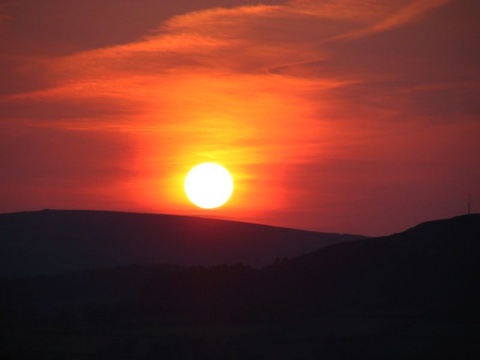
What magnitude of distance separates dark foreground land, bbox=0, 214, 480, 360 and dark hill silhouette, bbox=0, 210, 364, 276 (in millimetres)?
31075

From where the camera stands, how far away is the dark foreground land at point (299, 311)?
2900 cm

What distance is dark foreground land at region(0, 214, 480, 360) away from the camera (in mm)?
29000

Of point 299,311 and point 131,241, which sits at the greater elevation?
point 131,241

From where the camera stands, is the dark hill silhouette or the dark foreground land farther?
the dark hill silhouette

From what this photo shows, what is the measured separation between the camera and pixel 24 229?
81.7m

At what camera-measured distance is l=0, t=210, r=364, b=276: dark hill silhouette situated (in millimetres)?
73188

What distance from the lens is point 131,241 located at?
268 ft

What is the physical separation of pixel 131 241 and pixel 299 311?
1958 inches

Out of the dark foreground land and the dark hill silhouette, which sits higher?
the dark hill silhouette

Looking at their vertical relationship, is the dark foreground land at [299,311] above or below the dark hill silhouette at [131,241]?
below

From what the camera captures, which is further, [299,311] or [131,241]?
[131,241]

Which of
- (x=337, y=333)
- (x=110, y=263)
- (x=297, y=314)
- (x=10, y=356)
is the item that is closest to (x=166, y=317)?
(x=297, y=314)

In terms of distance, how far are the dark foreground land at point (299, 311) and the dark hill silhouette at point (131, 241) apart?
31.1 metres

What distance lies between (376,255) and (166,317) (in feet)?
27.7
